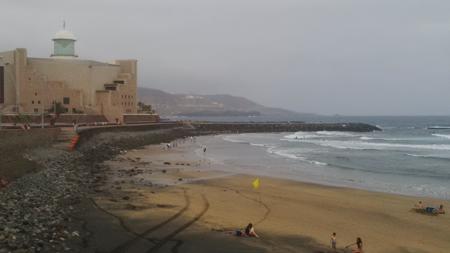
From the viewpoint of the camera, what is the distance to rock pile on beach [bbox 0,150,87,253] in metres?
10.0

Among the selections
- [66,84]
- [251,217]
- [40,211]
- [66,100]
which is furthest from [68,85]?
[40,211]

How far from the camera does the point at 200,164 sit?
101 ft

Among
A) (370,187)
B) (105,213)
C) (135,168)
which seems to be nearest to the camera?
(105,213)

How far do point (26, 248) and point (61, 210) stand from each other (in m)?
4.08

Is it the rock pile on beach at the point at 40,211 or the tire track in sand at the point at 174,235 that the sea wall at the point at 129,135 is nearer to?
the rock pile on beach at the point at 40,211

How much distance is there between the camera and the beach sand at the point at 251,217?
1198cm

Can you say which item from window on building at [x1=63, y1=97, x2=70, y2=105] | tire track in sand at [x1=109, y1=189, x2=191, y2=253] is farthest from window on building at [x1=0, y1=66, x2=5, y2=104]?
tire track in sand at [x1=109, y1=189, x2=191, y2=253]

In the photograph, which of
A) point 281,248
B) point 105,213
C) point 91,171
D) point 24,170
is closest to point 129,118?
point 91,171

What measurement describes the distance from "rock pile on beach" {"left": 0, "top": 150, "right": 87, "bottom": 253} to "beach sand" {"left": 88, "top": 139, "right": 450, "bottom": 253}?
84 centimetres

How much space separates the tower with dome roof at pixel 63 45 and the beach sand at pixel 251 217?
1240 inches

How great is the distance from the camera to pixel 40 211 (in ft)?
41.9

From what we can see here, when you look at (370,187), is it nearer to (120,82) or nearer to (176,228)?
(176,228)

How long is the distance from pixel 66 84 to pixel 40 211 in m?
35.9

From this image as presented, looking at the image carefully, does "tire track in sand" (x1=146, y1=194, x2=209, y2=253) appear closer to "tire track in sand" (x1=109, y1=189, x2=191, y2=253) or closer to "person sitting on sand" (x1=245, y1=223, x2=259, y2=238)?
"tire track in sand" (x1=109, y1=189, x2=191, y2=253)
